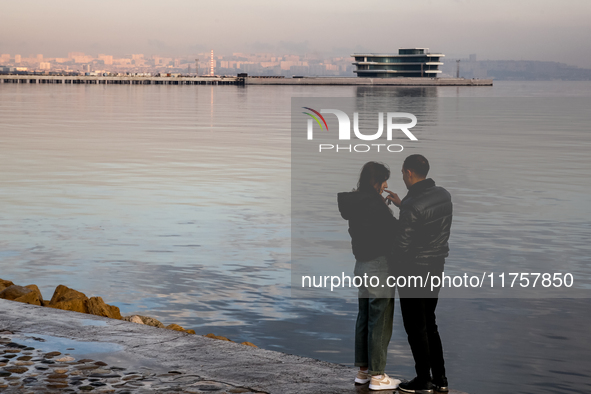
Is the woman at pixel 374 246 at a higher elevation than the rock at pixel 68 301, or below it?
higher

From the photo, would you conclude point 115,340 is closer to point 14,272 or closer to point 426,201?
point 426,201

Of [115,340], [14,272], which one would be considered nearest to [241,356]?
[115,340]

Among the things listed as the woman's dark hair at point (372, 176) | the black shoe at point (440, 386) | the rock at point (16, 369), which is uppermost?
the woman's dark hair at point (372, 176)

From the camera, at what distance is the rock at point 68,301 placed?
1019 centimetres

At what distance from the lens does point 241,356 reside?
25.5ft

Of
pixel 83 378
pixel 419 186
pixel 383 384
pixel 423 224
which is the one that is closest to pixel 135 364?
pixel 83 378

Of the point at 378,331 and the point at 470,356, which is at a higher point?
the point at 378,331

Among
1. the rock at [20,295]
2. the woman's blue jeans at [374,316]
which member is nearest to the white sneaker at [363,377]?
the woman's blue jeans at [374,316]

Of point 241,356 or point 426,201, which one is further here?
point 241,356

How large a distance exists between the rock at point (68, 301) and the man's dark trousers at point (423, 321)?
511cm

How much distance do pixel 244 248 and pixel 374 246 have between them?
9924 mm

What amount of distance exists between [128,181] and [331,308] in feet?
51.3

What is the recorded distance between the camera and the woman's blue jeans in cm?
663

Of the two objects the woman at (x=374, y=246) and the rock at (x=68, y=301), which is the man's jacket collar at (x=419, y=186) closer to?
the woman at (x=374, y=246)
